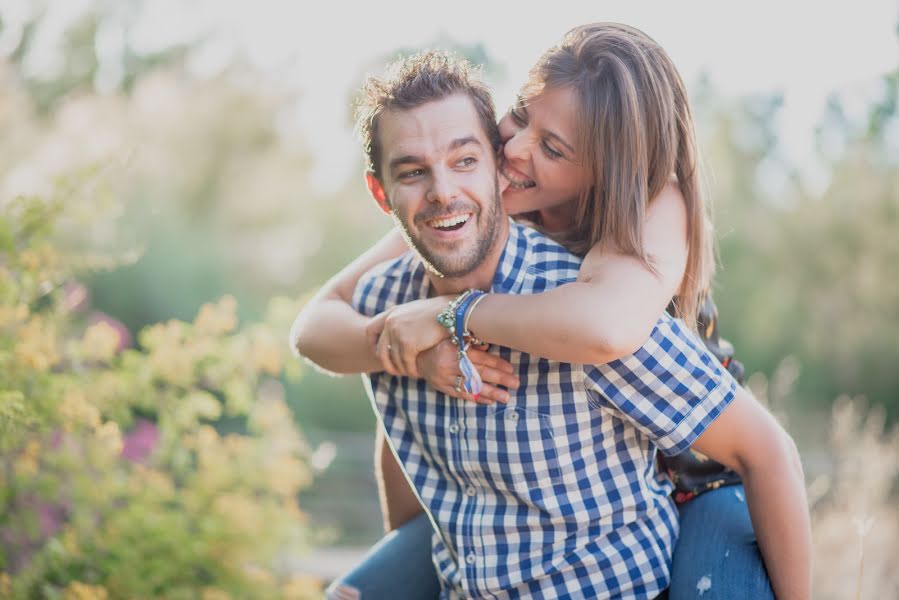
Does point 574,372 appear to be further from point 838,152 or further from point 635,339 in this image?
point 838,152

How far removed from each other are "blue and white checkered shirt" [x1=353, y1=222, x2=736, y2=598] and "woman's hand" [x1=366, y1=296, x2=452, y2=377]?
0.48 ft

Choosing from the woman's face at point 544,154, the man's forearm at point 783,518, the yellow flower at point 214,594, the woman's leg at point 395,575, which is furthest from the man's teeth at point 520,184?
the yellow flower at point 214,594

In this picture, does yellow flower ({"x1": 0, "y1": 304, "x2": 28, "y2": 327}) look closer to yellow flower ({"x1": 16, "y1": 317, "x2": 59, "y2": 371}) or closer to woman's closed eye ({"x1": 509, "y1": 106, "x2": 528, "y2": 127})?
yellow flower ({"x1": 16, "y1": 317, "x2": 59, "y2": 371})

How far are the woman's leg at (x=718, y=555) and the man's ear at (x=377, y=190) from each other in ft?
3.28

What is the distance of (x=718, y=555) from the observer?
1.92 meters

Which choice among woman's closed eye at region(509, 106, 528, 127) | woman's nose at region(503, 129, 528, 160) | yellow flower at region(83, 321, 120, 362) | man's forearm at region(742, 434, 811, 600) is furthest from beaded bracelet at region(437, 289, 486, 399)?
yellow flower at region(83, 321, 120, 362)

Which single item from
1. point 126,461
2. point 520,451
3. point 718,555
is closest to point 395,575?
point 520,451

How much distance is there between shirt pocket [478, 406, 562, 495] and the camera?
191 cm

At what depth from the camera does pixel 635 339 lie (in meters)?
1.71

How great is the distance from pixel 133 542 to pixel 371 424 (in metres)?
6.08

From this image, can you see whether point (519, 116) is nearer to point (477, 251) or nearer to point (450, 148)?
point (450, 148)

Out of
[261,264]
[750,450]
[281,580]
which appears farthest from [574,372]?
[261,264]

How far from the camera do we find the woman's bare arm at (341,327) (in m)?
2.12

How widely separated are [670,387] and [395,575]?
907 millimetres
